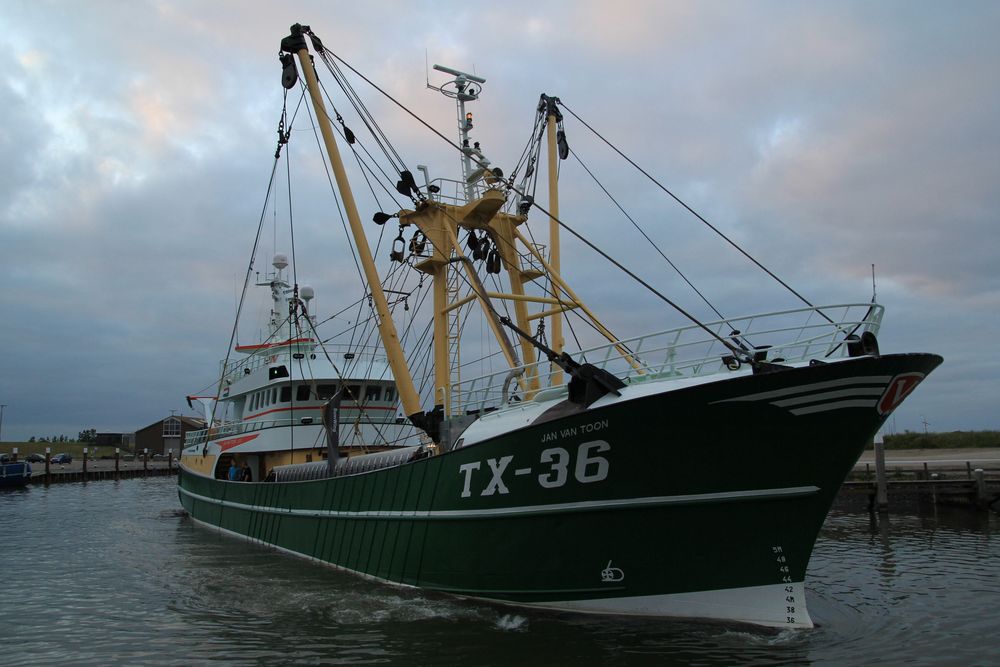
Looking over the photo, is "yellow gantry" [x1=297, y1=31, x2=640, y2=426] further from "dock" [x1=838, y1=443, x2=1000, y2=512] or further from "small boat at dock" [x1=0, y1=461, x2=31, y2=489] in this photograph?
"small boat at dock" [x1=0, y1=461, x2=31, y2=489]

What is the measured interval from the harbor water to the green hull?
283mm

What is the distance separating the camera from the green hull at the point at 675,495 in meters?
8.46

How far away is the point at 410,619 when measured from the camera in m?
10.2

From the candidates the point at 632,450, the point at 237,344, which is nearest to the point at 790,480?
the point at 632,450

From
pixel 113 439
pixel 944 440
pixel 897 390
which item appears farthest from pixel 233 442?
pixel 113 439

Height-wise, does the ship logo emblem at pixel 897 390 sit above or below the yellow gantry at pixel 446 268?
below

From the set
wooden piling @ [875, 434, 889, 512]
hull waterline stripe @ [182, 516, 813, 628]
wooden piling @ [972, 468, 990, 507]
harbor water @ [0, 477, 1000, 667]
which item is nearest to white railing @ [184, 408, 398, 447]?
harbor water @ [0, 477, 1000, 667]

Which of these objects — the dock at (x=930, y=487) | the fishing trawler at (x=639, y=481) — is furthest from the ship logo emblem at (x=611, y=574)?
the dock at (x=930, y=487)

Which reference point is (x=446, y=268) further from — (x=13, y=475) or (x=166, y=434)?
(x=166, y=434)

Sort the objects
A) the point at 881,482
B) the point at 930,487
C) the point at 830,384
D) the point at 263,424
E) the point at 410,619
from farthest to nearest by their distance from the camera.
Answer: the point at 930,487
the point at 881,482
the point at 263,424
the point at 410,619
the point at 830,384

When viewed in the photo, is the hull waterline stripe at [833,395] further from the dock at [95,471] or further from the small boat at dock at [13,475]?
the dock at [95,471]

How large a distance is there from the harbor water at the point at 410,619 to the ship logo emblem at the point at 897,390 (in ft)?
8.18

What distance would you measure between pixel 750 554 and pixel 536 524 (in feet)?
9.12

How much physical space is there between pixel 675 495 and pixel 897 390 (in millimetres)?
2956
